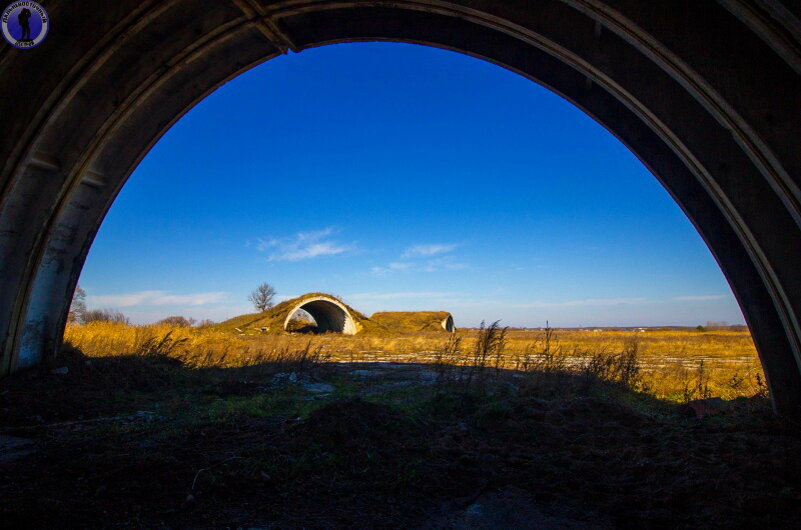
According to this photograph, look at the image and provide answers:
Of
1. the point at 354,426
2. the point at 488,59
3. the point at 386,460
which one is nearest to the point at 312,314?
the point at 488,59

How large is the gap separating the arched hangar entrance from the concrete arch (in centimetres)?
2161

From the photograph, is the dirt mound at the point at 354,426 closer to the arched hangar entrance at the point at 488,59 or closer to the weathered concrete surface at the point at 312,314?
the arched hangar entrance at the point at 488,59

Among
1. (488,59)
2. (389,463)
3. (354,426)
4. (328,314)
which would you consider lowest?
(389,463)

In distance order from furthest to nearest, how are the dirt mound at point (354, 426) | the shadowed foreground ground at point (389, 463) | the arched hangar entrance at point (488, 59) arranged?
the dirt mound at point (354, 426) → the arched hangar entrance at point (488, 59) → the shadowed foreground ground at point (389, 463)

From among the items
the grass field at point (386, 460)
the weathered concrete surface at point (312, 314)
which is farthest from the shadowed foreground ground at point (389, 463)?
the weathered concrete surface at point (312, 314)

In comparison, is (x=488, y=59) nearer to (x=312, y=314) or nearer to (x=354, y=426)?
(x=354, y=426)

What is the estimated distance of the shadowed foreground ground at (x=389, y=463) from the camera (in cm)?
299

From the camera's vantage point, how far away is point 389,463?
13.0 feet

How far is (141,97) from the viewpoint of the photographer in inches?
269

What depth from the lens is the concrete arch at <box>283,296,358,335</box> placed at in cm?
2936

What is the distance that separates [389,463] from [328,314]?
29.5 metres

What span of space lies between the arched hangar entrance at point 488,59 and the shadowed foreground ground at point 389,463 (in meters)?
1.83

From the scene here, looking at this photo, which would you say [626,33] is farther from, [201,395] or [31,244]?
[31,244]

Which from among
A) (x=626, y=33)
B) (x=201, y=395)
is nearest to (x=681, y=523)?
(x=626, y=33)
